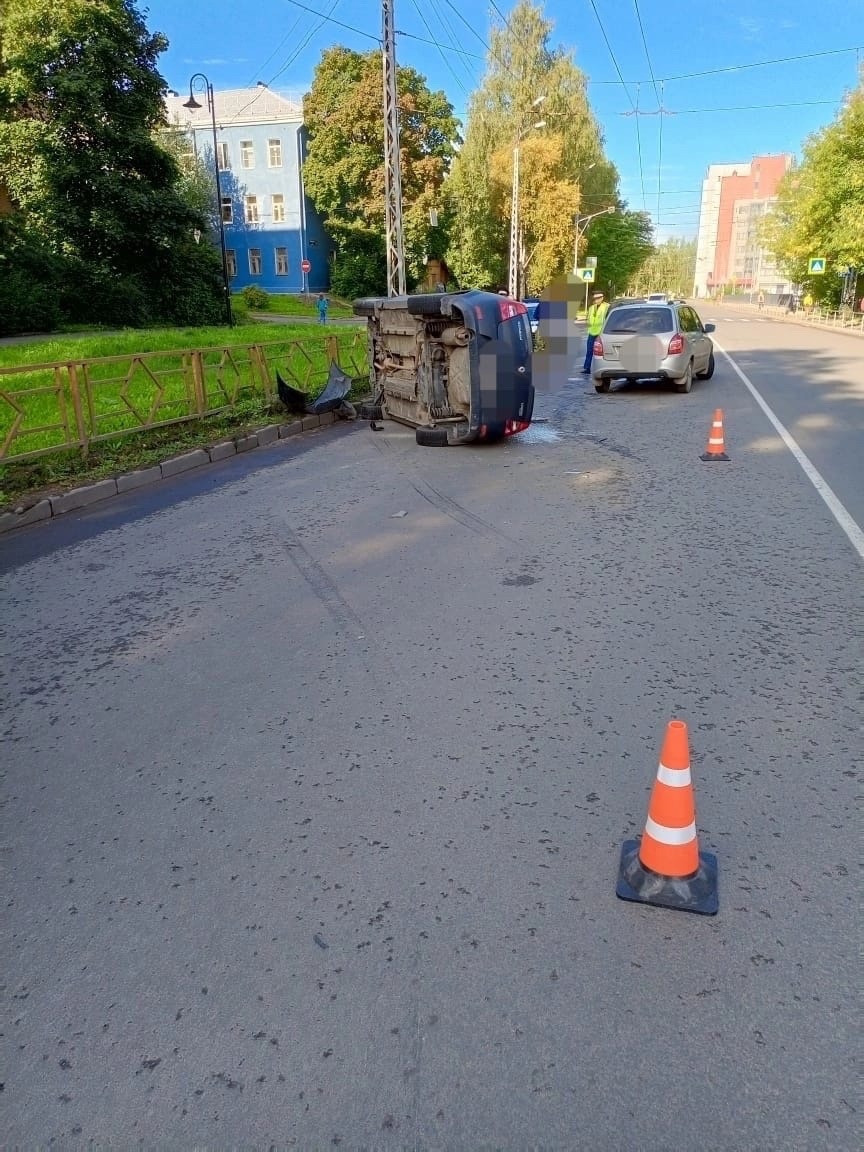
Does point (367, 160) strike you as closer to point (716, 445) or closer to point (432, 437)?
point (432, 437)

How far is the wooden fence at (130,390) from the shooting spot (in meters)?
9.08

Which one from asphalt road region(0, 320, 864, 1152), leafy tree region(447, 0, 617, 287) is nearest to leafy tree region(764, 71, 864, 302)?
leafy tree region(447, 0, 617, 287)

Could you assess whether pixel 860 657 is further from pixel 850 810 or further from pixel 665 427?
pixel 665 427

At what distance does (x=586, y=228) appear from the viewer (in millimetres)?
61781

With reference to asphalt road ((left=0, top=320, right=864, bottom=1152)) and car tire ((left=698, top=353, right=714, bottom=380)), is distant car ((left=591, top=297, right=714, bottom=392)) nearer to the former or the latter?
car tire ((left=698, top=353, right=714, bottom=380))

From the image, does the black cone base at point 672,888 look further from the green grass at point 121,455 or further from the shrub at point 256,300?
the shrub at point 256,300

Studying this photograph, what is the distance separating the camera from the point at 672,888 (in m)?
2.64

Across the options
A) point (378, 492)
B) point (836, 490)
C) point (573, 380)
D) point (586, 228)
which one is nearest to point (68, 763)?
point (378, 492)

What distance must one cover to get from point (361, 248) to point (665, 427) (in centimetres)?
4405

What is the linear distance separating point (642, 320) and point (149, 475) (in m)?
10.1

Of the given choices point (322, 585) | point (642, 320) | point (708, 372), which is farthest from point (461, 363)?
point (708, 372)

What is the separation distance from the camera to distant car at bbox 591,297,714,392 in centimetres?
1552

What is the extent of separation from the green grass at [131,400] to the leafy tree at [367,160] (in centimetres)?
3603

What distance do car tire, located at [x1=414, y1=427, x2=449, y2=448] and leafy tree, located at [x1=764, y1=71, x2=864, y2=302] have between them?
35.3 metres
